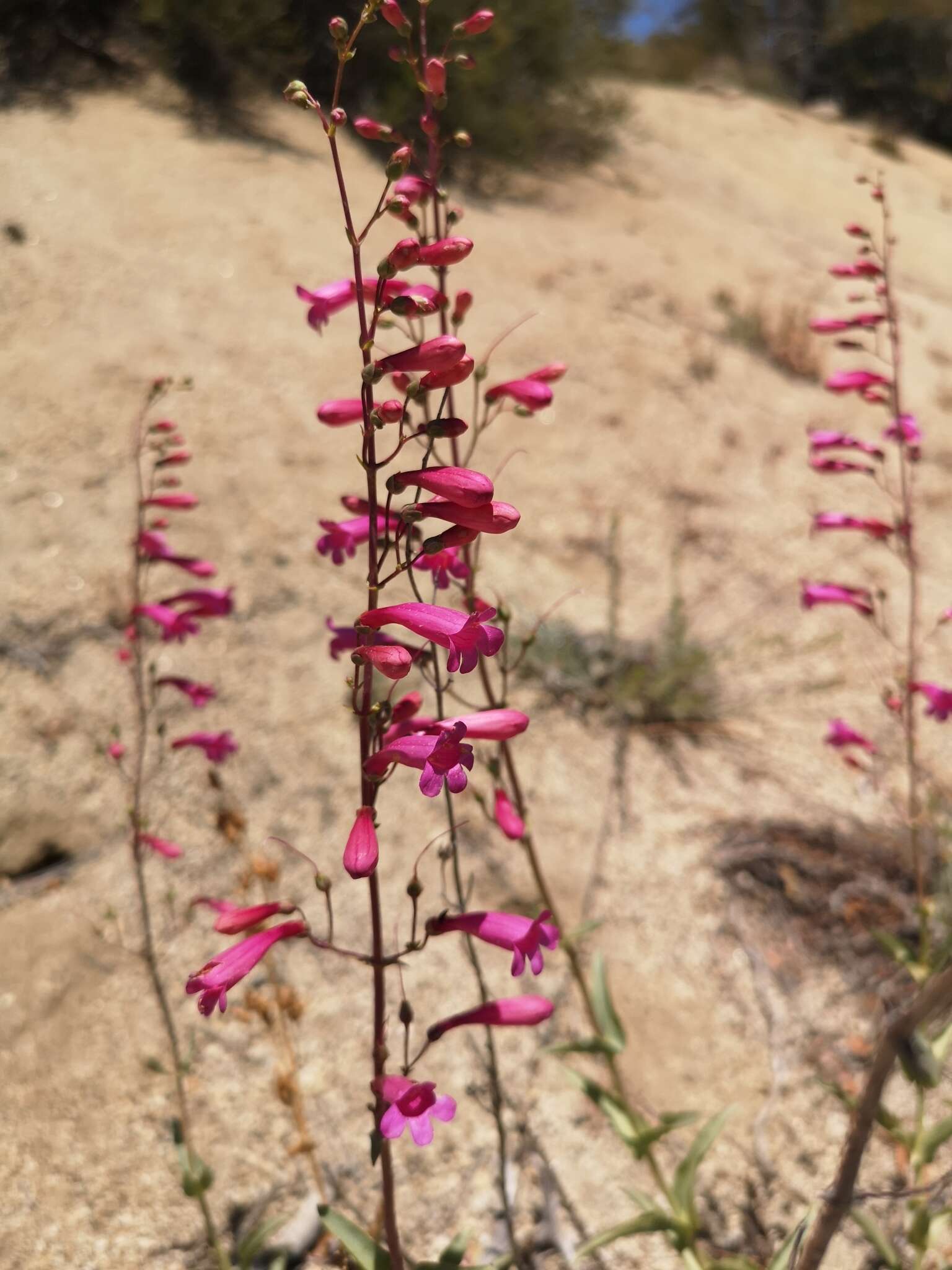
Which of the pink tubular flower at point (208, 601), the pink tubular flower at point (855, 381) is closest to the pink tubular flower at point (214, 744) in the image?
the pink tubular flower at point (208, 601)

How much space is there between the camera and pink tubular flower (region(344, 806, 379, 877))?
147 cm

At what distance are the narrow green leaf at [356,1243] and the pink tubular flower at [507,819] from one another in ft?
2.83

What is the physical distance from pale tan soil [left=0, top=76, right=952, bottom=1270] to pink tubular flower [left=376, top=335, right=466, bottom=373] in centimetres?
195

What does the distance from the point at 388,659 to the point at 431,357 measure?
57 cm

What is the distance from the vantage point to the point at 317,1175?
2.33 meters

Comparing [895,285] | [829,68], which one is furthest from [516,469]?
[829,68]

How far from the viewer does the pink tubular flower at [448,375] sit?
5.19 ft

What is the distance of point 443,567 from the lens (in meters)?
1.93

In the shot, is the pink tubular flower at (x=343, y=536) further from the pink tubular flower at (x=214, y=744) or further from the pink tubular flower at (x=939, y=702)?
the pink tubular flower at (x=939, y=702)

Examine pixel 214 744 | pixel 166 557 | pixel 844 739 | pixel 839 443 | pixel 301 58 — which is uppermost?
pixel 301 58

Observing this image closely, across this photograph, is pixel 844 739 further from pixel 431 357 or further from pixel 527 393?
pixel 431 357

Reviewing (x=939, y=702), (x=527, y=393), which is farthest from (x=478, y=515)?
(x=939, y=702)

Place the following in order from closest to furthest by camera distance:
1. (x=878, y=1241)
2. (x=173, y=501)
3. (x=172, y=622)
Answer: (x=878, y=1241) < (x=173, y=501) < (x=172, y=622)

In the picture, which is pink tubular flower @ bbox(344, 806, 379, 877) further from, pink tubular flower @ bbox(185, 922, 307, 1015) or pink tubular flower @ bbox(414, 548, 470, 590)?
pink tubular flower @ bbox(414, 548, 470, 590)
